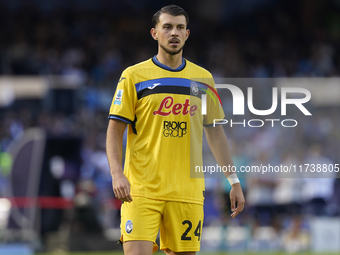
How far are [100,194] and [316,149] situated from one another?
14.8 ft

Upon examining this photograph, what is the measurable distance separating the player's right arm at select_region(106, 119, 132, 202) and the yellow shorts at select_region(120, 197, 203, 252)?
Answer: 0.16 m

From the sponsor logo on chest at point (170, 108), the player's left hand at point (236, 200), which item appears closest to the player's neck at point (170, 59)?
the sponsor logo on chest at point (170, 108)

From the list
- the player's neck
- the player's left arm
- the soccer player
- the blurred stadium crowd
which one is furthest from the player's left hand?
the blurred stadium crowd

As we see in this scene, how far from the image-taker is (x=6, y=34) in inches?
692

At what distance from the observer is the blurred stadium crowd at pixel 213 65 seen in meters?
11.2

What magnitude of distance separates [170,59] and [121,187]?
1.00 m

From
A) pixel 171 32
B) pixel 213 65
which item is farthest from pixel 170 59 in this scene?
pixel 213 65

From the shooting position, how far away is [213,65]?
17.2 m

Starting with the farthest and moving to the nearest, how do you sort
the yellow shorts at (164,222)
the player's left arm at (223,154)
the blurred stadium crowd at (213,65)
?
the blurred stadium crowd at (213,65) → the player's left arm at (223,154) → the yellow shorts at (164,222)

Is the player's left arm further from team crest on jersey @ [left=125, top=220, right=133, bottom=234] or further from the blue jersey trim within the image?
team crest on jersey @ [left=125, top=220, right=133, bottom=234]

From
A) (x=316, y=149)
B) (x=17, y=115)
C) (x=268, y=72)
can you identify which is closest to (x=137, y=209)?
(x=316, y=149)

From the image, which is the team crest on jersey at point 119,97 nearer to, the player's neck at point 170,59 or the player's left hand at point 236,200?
the player's neck at point 170,59

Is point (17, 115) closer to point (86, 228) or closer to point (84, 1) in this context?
point (86, 228)

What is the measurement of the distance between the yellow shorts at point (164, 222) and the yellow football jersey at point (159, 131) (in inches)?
2.3
